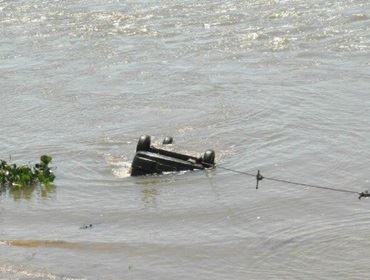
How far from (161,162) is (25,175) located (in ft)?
6.21

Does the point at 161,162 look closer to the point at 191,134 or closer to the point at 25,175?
the point at 25,175

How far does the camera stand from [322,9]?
2233 centimetres

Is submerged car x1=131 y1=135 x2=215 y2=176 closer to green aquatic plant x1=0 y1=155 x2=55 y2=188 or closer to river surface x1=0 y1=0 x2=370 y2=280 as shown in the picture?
river surface x1=0 y1=0 x2=370 y2=280

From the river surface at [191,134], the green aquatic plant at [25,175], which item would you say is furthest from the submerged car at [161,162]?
the green aquatic plant at [25,175]

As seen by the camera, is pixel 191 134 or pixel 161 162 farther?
pixel 191 134

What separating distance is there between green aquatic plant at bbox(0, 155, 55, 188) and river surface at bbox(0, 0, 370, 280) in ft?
0.46

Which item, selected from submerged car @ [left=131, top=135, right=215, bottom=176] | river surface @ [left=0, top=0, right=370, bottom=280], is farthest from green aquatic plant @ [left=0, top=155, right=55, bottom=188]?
submerged car @ [left=131, top=135, right=215, bottom=176]

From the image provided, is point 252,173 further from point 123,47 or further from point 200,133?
point 123,47

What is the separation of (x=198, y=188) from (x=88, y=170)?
193cm

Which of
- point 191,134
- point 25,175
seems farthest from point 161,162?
point 191,134

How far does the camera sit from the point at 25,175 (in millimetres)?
12031

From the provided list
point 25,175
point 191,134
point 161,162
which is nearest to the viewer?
point 25,175

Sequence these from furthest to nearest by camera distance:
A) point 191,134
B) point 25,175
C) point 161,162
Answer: point 191,134, point 161,162, point 25,175

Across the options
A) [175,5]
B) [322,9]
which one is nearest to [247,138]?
[322,9]
